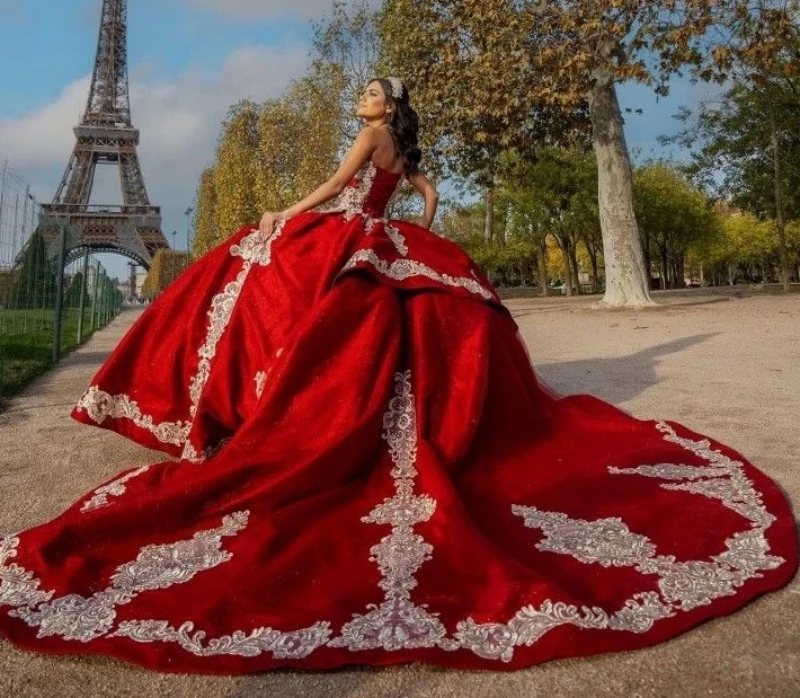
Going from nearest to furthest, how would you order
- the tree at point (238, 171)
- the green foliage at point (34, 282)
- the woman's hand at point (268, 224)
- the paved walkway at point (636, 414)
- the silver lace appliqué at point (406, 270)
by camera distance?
the paved walkway at point (636, 414) < the silver lace appliqué at point (406, 270) < the woman's hand at point (268, 224) < the green foliage at point (34, 282) < the tree at point (238, 171)

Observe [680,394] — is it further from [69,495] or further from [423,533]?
[69,495]

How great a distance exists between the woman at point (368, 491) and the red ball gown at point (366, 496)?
0.4 inches

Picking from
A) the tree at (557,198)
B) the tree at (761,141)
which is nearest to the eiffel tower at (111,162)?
the tree at (557,198)

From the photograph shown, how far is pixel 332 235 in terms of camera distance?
13.3 ft

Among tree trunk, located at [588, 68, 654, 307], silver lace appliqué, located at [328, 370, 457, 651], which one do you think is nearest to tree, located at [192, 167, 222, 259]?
tree trunk, located at [588, 68, 654, 307]

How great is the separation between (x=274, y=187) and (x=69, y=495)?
26.5 meters

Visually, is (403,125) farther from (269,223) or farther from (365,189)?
(269,223)

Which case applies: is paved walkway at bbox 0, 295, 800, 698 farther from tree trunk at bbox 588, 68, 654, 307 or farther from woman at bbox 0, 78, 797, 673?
tree trunk at bbox 588, 68, 654, 307

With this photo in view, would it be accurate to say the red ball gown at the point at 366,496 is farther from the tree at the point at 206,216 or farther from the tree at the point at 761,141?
the tree at the point at 206,216

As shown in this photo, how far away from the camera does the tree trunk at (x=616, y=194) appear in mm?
16859

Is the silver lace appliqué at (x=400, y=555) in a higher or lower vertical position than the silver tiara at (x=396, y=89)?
lower

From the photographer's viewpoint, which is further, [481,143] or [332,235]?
[481,143]

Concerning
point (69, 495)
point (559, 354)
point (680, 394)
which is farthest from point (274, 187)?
point (69, 495)

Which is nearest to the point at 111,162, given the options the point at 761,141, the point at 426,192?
the point at 761,141
